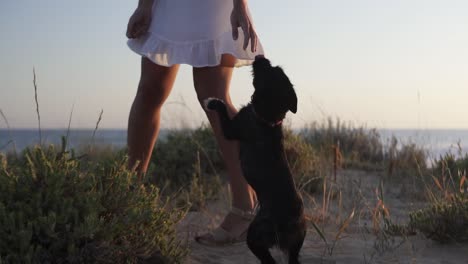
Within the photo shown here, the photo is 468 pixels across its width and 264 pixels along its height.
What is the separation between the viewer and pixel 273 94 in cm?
282

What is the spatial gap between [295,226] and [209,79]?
134 cm

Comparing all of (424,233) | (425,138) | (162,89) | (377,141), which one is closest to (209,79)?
(162,89)

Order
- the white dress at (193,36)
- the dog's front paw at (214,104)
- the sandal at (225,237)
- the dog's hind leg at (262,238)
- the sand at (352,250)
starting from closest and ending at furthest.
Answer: the dog's hind leg at (262,238) → the dog's front paw at (214,104) → the sand at (352,250) → the white dress at (193,36) → the sandal at (225,237)

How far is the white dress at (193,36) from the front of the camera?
11.7 ft

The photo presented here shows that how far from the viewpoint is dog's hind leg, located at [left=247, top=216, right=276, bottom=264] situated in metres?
2.75

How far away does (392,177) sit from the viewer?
7.52m

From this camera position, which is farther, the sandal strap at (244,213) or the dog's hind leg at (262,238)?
the sandal strap at (244,213)

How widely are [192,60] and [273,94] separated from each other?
0.92 metres

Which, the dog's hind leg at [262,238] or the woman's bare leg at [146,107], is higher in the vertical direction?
the woman's bare leg at [146,107]

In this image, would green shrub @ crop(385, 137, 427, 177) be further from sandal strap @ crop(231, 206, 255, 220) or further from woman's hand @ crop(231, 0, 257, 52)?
woman's hand @ crop(231, 0, 257, 52)

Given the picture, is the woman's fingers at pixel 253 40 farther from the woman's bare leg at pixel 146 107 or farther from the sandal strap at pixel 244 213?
the sandal strap at pixel 244 213

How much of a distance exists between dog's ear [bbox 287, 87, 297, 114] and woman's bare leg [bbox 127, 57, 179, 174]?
123 cm

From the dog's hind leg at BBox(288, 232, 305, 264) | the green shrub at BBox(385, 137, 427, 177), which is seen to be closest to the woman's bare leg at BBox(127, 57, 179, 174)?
the dog's hind leg at BBox(288, 232, 305, 264)

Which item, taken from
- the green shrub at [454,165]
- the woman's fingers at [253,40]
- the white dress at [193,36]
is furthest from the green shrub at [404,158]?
the woman's fingers at [253,40]
